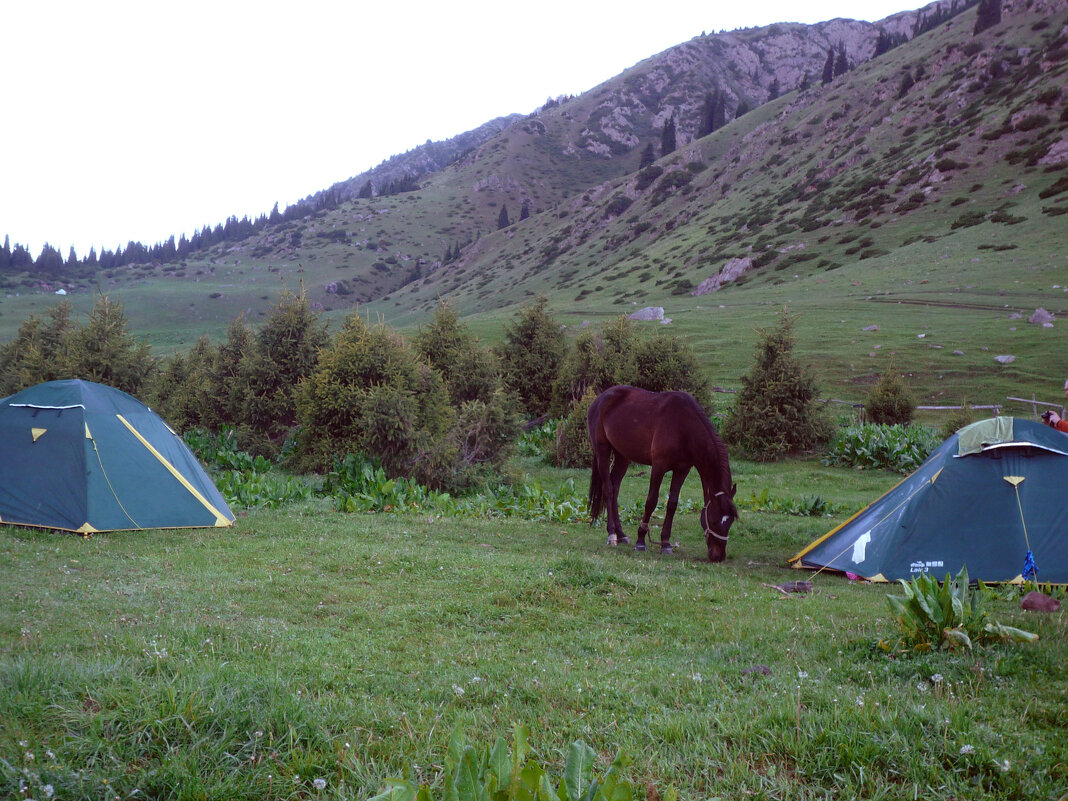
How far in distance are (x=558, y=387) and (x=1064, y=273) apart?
130 ft

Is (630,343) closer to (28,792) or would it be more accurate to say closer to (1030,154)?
(28,792)

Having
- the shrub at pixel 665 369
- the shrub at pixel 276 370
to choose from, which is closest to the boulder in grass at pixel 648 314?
the shrub at pixel 665 369

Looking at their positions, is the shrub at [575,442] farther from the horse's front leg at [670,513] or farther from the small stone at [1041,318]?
the small stone at [1041,318]

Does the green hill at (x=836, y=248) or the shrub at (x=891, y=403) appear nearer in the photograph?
the shrub at (x=891, y=403)

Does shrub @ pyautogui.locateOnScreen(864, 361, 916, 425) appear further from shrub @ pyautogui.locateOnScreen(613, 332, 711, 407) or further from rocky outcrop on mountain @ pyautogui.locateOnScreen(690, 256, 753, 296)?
rocky outcrop on mountain @ pyautogui.locateOnScreen(690, 256, 753, 296)

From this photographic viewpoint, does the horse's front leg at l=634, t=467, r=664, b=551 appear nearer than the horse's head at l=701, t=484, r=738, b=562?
No

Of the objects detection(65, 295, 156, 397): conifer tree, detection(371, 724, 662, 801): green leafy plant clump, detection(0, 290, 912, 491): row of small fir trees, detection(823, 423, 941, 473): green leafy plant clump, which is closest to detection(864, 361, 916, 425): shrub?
detection(0, 290, 912, 491): row of small fir trees

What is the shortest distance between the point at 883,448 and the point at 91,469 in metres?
21.1

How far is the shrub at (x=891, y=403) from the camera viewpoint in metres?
26.0

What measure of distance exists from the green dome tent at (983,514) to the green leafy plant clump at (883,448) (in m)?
11.7

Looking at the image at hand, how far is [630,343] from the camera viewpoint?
2617 centimetres

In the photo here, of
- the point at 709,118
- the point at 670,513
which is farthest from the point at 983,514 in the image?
the point at 709,118

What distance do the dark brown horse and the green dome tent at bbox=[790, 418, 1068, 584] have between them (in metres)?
1.99

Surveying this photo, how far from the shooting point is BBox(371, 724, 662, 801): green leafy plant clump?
102 inches
